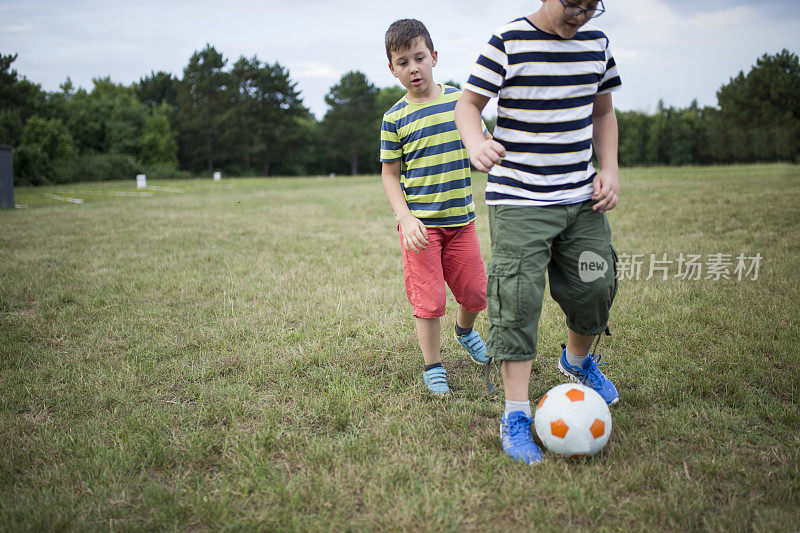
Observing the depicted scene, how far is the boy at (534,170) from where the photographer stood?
2.14m

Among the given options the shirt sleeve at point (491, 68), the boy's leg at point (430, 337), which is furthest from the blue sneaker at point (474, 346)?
the shirt sleeve at point (491, 68)

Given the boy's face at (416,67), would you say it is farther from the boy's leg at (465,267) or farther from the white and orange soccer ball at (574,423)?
the white and orange soccer ball at (574,423)

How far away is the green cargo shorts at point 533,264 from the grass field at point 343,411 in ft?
1.73

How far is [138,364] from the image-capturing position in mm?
3279

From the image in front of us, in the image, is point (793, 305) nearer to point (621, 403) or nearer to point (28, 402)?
point (621, 403)

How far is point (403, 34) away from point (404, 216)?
0.92 metres

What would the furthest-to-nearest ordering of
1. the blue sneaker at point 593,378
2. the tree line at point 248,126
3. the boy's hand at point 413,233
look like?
1. the tree line at point 248,126
2. the blue sneaker at point 593,378
3. the boy's hand at point 413,233

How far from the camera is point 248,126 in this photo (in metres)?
52.2

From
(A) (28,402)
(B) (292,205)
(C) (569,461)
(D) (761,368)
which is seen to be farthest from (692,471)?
(B) (292,205)

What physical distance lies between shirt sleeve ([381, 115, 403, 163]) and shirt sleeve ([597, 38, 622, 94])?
1.04m

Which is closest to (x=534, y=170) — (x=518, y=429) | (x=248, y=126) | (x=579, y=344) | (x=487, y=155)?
(x=487, y=155)

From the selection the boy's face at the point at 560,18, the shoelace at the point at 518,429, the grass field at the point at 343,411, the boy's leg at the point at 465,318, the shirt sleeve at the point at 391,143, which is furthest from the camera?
the boy's leg at the point at 465,318

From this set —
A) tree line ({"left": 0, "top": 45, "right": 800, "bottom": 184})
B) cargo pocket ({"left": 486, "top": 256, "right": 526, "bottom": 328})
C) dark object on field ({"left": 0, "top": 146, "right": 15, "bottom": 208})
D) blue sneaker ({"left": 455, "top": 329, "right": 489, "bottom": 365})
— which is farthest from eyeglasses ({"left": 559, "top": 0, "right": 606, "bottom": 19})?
tree line ({"left": 0, "top": 45, "right": 800, "bottom": 184})

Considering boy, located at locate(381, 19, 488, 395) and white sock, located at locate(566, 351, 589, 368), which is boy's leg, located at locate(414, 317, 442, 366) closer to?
boy, located at locate(381, 19, 488, 395)
